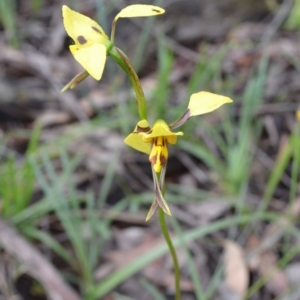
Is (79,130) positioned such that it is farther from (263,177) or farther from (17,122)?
(263,177)

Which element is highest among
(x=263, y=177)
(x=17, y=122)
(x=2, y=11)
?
(x=2, y=11)

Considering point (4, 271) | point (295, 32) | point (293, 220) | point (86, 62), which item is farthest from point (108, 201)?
point (295, 32)

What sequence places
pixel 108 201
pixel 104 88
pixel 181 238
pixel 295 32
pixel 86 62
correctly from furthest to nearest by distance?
pixel 295 32, pixel 104 88, pixel 108 201, pixel 181 238, pixel 86 62

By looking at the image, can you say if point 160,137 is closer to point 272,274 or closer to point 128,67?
point 128,67

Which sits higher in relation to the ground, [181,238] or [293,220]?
[181,238]

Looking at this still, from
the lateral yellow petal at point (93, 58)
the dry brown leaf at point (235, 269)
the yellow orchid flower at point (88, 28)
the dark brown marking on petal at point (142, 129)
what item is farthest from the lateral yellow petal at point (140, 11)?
the dry brown leaf at point (235, 269)

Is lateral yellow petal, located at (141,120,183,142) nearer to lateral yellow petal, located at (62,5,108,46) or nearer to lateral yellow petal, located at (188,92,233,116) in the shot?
lateral yellow petal, located at (188,92,233,116)
